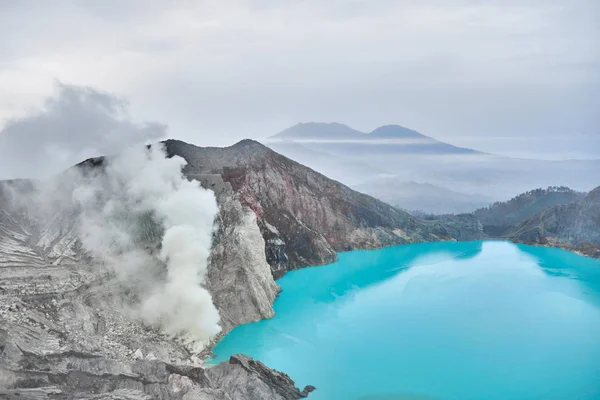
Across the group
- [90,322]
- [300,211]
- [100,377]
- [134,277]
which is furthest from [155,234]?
[300,211]

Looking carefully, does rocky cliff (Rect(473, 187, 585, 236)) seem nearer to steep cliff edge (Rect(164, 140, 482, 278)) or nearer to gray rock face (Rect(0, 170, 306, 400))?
steep cliff edge (Rect(164, 140, 482, 278))

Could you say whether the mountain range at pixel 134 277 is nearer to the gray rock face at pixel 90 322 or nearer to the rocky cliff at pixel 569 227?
the gray rock face at pixel 90 322

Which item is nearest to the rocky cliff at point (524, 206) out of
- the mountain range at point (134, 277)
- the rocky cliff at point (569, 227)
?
the rocky cliff at point (569, 227)

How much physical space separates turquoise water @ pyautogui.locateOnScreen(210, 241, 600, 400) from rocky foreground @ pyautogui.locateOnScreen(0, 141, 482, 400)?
8.57ft

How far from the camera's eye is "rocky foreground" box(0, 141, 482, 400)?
59.6 feet

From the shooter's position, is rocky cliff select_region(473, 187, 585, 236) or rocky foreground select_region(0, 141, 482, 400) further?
rocky cliff select_region(473, 187, 585, 236)

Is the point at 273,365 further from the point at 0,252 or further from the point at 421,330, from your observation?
the point at 0,252

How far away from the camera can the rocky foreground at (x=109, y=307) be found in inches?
715

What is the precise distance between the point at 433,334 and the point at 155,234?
61.4 ft

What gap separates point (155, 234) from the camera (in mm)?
31734

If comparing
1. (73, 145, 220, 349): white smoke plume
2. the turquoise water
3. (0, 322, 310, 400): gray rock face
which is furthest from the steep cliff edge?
(0, 322, 310, 400): gray rock face

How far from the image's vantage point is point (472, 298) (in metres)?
39.5

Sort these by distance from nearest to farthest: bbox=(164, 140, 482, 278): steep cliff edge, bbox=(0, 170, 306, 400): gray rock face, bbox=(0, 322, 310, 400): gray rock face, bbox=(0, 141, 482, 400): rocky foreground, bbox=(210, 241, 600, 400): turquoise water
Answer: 1. bbox=(0, 322, 310, 400): gray rock face
2. bbox=(0, 170, 306, 400): gray rock face
3. bbox=(0, 141, 482, 400): rocky foreground
4. bbox=(210, 241, 600, 400): turquoise water
5. bbox=(164, 140, 482, 278): steep cliff edge

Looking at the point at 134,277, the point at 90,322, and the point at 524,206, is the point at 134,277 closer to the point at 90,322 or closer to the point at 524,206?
the point at 90,322
